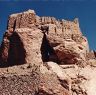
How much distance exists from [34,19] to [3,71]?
9.09m

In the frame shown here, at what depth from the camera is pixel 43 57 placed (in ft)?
177

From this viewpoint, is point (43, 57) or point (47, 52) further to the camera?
point (47, 52)

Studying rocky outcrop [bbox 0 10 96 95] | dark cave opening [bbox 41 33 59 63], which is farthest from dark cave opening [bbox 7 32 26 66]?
dark cave opening [bbox 41 33 59 63]

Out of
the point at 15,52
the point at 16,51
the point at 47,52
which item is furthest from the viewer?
the point at 47,52

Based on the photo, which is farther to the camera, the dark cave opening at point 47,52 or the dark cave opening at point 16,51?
the dark cave opening at point 47,52

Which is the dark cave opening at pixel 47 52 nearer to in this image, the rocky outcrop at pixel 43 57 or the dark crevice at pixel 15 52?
the rocky outcrop at pixel 43 57

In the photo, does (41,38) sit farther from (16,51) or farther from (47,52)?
(16,51)

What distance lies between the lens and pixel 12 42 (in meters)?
54.7

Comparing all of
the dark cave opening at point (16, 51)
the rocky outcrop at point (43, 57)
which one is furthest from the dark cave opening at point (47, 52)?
the dark cave opening at point (16, 51)

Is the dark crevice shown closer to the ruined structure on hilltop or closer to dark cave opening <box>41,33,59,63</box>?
the ruined structure on hilltop

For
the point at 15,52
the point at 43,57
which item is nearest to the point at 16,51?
the point at 15,52

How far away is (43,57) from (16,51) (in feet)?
9.00

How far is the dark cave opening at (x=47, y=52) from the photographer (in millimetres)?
53844

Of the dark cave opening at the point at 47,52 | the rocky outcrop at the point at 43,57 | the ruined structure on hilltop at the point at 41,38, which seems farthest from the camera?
the dark cave opening at the point at 47,52
